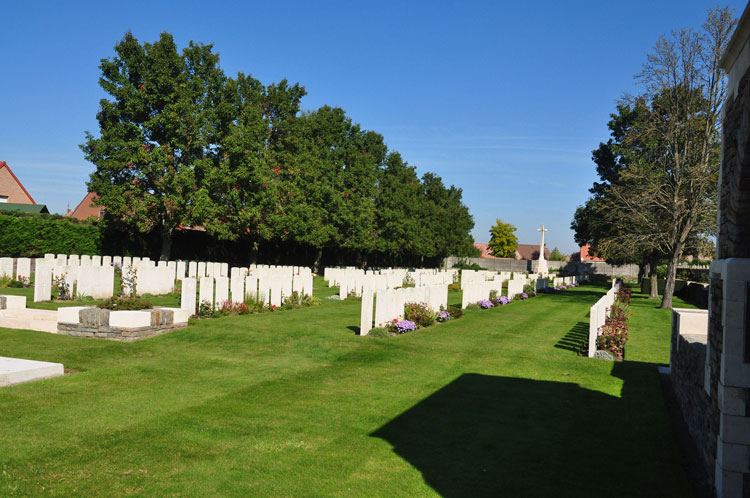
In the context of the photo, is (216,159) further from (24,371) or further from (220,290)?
(24,371)

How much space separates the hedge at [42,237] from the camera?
24.1m

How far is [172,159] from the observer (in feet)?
82.6

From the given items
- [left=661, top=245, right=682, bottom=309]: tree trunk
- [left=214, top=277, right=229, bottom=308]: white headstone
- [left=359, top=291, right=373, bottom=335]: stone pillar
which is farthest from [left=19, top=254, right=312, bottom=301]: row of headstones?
[left=661, top=245, right=682, bottom=309]: tree trunk

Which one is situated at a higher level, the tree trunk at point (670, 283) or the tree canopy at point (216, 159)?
the tree canopy at point (216, 159)

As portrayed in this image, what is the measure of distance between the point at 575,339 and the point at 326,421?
346 inches

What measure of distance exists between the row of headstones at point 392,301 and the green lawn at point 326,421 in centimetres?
107

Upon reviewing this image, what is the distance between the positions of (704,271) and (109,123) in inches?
1699

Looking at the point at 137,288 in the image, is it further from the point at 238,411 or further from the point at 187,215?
the point at 238,411

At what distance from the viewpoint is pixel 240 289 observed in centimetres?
1430

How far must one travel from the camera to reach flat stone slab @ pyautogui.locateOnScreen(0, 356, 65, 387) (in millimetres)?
6926

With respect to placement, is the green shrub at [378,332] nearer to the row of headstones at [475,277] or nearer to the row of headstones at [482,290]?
the row of headstones at [482,290]

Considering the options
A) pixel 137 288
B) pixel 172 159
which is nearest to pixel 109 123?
pixel 172 159

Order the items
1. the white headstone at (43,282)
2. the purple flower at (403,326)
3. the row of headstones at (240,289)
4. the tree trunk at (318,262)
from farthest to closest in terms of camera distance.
Answer: the tree trunk at (318,262)
the white headstone at (43,282)
the purple flower at (403,326)
the row of headstones at (240,289)

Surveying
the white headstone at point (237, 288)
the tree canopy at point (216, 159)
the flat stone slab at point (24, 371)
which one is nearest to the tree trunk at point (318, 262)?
the tree canopy at point (216, 159)
